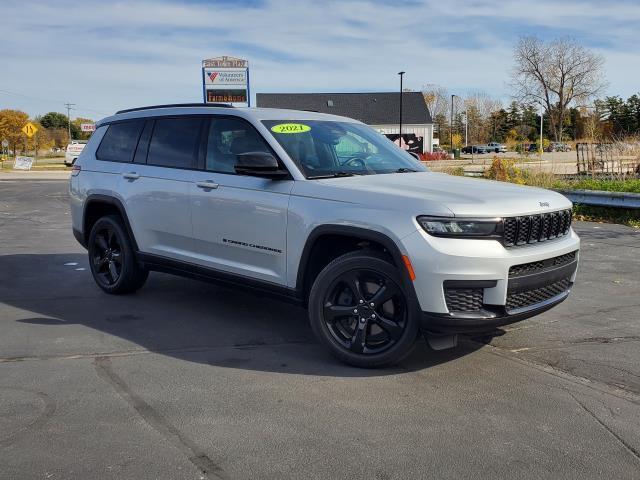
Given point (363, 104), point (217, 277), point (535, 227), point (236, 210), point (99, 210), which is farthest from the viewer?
point (363, 104)

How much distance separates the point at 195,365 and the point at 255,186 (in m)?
1.45

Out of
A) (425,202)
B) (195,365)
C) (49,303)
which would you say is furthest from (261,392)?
(49,303)

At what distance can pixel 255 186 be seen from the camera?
16.4ft

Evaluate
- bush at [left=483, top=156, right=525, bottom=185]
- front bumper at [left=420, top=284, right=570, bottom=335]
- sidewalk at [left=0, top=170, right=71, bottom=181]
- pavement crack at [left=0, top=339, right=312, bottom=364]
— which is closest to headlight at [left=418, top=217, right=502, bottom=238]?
front bumper at [left=420, top=284, right=570, bottom=335]

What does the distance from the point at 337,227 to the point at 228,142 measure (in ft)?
5.13

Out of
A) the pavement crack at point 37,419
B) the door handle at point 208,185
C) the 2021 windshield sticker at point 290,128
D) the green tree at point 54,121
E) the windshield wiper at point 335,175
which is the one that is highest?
the green tree at point 54,121

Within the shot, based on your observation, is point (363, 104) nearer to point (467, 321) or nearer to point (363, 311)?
point (363, 311)

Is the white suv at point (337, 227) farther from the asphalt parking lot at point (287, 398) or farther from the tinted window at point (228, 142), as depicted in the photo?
the asphalt parking lot at point (287, 398)

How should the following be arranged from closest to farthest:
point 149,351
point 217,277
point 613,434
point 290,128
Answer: point 613,434 → point 149,351 → point 290,128 → point 217,277

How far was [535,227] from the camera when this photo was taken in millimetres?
4359

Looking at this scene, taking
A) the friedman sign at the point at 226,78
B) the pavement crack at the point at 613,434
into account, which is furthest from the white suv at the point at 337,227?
the friedman sign at the point at 226,78

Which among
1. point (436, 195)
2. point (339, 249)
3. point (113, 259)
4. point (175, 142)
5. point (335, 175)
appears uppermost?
point (175, 142)

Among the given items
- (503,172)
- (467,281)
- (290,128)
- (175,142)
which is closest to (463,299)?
(467,281)

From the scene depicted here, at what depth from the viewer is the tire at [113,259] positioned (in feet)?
21.1
